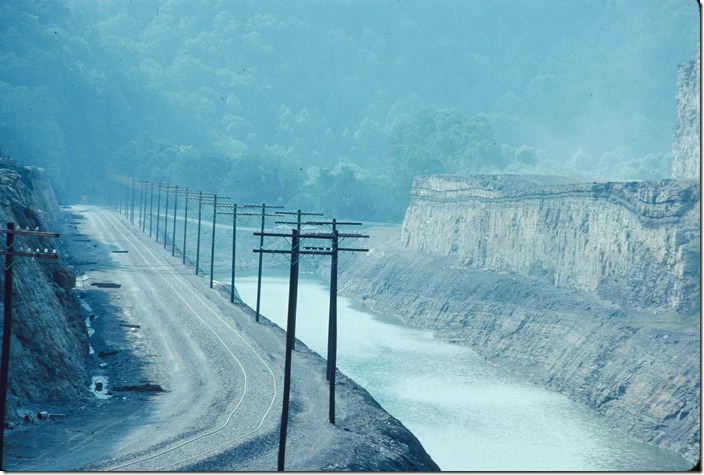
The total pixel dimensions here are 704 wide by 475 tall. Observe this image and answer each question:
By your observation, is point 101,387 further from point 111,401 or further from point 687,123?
point 687,123

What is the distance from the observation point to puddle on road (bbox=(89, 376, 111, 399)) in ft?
146

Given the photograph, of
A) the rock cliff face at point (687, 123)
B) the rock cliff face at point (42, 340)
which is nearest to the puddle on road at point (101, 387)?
the rock cliff face at point (42, 340)

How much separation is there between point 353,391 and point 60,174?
15120 cm

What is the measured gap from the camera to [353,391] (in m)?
51.3

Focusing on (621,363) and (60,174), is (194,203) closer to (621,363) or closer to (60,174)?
(60,174)

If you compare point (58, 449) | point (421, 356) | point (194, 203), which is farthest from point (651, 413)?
point (194, 203)

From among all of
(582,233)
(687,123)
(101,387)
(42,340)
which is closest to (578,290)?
(582,233)

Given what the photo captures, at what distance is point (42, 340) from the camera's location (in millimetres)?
43062

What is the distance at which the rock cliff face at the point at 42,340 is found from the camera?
40.1 metres

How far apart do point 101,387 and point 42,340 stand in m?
4.04

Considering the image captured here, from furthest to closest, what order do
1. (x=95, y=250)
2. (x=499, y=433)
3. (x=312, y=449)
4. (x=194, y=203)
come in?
(x=194, y=203) < (x=95, y=250) < (x=499, y=433) < (x=312, y=449)

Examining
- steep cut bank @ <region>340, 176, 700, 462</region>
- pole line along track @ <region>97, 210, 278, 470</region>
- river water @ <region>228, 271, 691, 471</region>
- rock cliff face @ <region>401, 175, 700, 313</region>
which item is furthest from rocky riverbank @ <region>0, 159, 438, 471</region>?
rock cliff face @ <region>401, 175, 700, 313</region>

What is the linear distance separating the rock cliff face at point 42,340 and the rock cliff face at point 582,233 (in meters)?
42.0

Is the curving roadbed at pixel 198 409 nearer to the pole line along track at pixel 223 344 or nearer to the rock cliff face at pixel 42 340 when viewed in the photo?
the pole line along track at pixel 223 344
